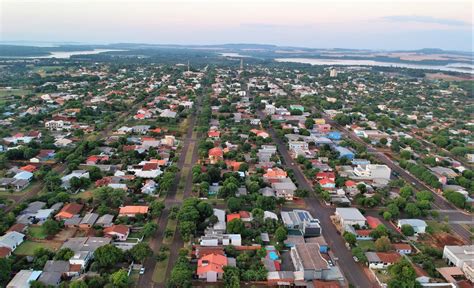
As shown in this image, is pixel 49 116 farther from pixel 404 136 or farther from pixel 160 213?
pixel 404 136

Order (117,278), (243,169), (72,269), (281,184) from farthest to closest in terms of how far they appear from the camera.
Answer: (243,169) < (281,184) < (72,269) < (117,278)

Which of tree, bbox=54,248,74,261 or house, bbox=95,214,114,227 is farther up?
tree, bbox=54,248,74,261

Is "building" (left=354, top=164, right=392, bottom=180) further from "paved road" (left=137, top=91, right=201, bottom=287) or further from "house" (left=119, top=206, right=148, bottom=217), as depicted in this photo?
"house" (left=119, top=206, right=148, bottom=217)

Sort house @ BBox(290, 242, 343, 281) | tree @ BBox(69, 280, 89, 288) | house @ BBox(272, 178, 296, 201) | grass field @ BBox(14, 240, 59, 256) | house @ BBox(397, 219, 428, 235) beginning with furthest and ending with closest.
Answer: house @ BBox(272, 178, 296, 201) < house @ BBox(397, 219, 428, 235) < grass field @ BBox(14, 240, 59, 256) < house @ BBox(290, 242, 343, 281) < tree @ BBox(69, 280, 89, 288)

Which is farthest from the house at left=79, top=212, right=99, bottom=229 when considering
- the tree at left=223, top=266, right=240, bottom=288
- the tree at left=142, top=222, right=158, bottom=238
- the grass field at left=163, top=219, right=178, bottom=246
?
the tree at left=223, top=266, right=240, bottom=288

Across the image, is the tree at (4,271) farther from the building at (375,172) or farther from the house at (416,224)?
the building at (375,172)

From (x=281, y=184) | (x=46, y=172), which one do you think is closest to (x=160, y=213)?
(x=281, y=184)

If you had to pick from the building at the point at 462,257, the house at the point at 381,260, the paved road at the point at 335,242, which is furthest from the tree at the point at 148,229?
the building at the point at 462,257
